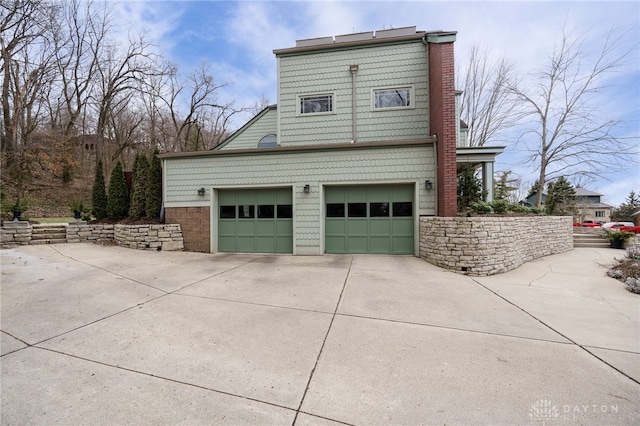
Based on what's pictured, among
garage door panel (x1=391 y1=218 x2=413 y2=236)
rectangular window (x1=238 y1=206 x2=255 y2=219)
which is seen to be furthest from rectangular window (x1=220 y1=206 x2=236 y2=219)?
garage door panel (x1=391 y1=218 x2=413 y2=236)

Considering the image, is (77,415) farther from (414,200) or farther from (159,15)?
(159,15)

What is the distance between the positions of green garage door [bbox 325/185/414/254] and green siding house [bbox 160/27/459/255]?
0.03 m

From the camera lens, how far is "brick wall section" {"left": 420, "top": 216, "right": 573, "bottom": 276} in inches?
251

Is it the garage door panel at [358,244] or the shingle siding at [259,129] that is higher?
the shingle siding at [259,129]

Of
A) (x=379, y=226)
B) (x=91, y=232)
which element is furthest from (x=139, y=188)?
(x=379, y=226)

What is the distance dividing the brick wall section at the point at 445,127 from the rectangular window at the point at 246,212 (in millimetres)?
6189

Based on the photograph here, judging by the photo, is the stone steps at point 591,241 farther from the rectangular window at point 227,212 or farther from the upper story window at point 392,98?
the rectangular window at point 227,212

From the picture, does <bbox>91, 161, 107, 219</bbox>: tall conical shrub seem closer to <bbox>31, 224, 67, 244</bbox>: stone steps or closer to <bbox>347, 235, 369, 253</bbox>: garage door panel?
<bbox>31, 224, 67, 244</bbox>: stone steps

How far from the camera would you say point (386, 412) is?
76.4 inches

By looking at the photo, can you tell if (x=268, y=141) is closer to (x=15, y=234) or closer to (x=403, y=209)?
(x=403, y=209)

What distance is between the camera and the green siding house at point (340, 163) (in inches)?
318

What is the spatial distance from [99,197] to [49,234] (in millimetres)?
1973

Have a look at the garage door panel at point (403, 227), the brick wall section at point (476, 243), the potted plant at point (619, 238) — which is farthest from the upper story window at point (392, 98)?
the potted plant at point (619, 238)

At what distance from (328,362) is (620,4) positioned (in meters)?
13.5
